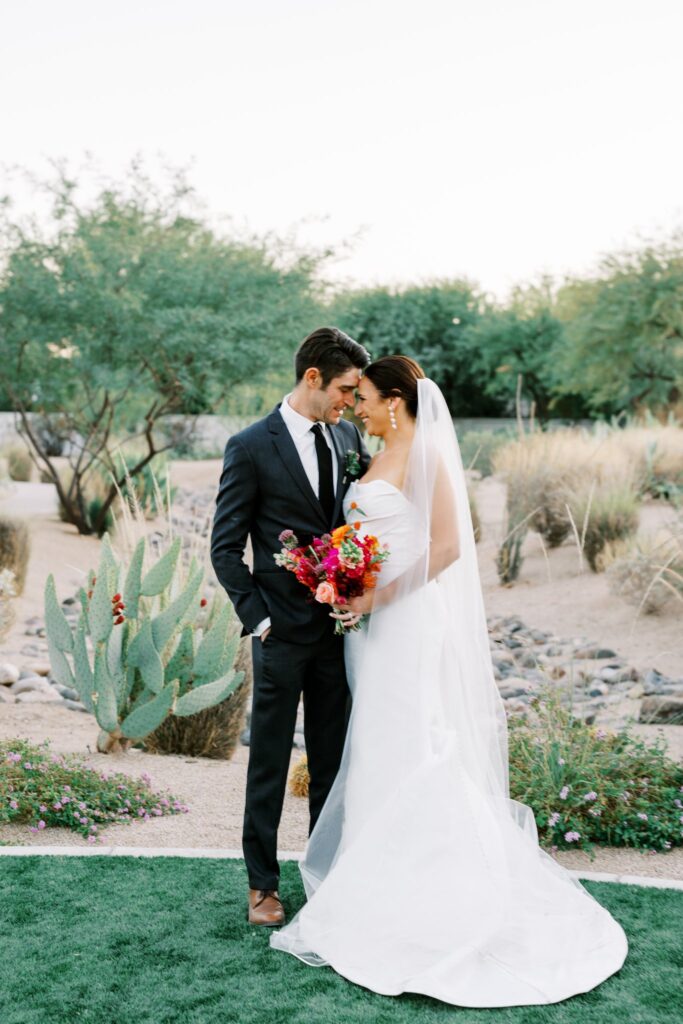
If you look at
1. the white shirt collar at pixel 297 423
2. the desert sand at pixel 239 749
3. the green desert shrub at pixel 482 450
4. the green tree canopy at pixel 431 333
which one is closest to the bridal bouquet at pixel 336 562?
the white shirt collar at pixel 297 423

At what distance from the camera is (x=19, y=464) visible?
24469mm

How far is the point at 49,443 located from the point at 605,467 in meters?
15.2

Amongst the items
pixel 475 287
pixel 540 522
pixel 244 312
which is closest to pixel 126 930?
→ pixel 540 522

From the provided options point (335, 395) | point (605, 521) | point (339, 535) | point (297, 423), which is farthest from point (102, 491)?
point (339, 535)

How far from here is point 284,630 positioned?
422cm

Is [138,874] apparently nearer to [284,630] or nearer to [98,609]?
[284,630]

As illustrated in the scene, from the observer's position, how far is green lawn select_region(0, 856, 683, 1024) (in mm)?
3582

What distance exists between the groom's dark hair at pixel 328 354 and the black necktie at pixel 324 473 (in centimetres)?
21

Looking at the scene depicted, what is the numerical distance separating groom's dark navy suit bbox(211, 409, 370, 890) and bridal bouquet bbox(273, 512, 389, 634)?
0.56 ft

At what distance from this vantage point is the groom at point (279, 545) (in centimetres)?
423

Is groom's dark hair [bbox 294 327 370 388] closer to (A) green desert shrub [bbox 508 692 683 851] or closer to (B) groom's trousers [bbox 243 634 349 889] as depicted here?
(B) groom's trousers [bbox 243 634 349 889]

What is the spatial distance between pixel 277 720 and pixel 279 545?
68 cm

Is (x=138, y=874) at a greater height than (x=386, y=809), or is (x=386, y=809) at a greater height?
(x=386, y=809)

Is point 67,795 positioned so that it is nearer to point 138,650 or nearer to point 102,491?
point 138,650
